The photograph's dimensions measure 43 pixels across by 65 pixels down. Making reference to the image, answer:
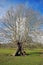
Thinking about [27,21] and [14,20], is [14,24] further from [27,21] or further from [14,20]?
[27,21]

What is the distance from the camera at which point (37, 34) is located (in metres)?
33.2

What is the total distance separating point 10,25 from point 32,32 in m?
5.04

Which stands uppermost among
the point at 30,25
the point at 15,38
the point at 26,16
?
the point at 26,16

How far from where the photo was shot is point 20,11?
34.6 meters

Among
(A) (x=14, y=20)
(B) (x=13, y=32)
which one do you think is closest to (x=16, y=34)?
(B) (x=13, y=32)

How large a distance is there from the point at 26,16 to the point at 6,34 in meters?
6.08

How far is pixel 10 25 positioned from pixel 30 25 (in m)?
4.40

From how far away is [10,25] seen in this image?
33.5m

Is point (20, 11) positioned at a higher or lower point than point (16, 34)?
higher

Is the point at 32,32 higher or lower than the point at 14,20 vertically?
lower

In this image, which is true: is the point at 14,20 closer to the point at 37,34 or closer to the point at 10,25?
the point at 10,25

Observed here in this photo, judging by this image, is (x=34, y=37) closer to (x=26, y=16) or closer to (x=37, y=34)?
(x=37, y=34)

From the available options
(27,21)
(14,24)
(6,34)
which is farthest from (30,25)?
(6,34)

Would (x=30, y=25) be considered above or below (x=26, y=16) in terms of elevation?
below
